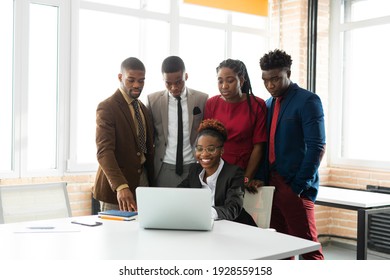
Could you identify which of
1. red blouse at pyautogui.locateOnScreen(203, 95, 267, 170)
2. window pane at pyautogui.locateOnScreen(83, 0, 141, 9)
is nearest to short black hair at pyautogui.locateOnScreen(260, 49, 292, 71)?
red blouse at pyautogui.locateOnScreen(203, 95, 267, 170)

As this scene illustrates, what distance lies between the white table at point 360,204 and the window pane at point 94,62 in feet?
7.02

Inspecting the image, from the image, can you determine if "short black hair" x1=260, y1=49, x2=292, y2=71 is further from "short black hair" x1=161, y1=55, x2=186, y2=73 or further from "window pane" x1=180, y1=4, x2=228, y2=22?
"window pane" x1=180, y1=4, x2=228, y2=22

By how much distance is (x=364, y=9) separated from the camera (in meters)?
5.60

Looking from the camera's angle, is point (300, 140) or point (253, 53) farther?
point (253, 53)

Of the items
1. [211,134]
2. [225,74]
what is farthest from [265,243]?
[225,74]

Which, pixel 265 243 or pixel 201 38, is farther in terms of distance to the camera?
pixel 201 38

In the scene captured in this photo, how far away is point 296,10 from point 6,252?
458 centimetres

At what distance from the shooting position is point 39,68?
422cm

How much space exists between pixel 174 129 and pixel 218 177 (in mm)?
582

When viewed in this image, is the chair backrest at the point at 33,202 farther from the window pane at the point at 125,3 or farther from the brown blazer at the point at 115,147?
the window pane at the point at 125,3

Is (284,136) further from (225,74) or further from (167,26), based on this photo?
(167,26)

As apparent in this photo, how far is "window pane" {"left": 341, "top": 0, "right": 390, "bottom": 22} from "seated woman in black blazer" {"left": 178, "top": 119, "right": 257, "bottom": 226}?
3413 mm

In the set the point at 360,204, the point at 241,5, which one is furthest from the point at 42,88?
the point at 360,204

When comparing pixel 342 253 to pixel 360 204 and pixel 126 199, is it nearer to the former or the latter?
pixel 360 204
